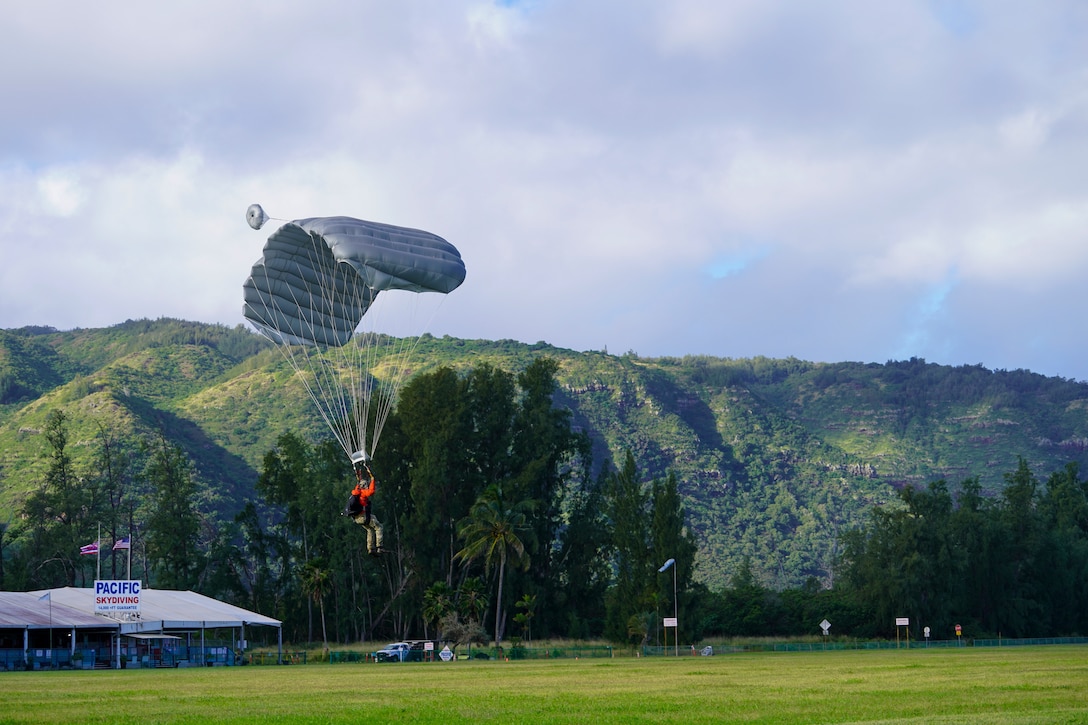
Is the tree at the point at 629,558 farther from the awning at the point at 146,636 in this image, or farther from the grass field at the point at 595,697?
the grass field at the point at 595,697

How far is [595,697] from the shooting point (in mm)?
21922

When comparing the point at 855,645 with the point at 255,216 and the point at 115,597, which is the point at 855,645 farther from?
the point at 255,216

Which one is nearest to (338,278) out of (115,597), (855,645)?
(115,597)

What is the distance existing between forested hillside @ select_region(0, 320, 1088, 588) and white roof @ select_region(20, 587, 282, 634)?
59.8 meters

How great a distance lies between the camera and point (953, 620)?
7450 centimetres

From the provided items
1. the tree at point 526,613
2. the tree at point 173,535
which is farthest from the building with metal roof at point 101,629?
the tree at point 173,535

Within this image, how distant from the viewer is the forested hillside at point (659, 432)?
128 m

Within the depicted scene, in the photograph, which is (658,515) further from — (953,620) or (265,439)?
(265,439)

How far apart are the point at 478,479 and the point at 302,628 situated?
46.4 feet

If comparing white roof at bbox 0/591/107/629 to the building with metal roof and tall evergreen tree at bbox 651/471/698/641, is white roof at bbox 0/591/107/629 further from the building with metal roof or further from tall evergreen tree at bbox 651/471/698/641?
tall evergreen tree at bbox 651/471/698/641

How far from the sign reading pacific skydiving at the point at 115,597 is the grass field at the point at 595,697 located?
48.3 feet

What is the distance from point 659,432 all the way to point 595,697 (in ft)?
494

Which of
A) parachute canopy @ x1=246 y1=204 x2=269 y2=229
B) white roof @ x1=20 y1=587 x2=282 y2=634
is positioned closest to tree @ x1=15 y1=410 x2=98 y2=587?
white roof @ x1=20 y1=587 x2=282 y2=634

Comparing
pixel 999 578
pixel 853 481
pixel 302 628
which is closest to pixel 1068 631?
pixel 999 578
